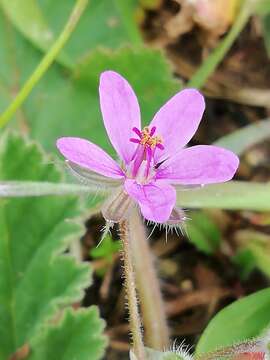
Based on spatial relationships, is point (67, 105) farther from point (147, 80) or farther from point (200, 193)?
point (200, 193)

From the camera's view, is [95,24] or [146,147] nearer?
[146,147]

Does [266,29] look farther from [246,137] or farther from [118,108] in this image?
[118,108]

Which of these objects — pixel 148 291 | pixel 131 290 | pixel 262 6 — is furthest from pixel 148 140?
pixel 262 6

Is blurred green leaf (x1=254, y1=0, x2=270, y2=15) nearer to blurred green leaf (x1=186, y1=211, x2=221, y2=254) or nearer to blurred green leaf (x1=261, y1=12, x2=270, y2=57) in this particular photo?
blurred green leaf (x1=261, y1=12, x2=270, y2=57)

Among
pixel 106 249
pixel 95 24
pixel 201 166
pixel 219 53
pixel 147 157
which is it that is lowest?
pixel 201 166

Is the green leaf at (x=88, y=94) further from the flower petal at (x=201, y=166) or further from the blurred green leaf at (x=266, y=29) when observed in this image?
the flower petal at (x=201, y=166)

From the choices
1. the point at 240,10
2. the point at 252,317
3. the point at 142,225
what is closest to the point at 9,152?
the point at 142,225

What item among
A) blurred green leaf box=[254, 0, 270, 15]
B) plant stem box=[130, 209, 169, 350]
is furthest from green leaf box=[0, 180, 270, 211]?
blurred green leaf box=[254, 0, 270, 15]
